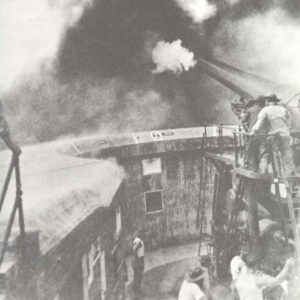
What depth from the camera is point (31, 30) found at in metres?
3.32

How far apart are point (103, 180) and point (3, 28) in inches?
79.8

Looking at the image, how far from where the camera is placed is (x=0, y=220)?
7.97 ft

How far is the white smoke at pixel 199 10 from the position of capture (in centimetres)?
417

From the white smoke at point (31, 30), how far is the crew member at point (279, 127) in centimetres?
224

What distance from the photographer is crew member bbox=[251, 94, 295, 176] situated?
3646mm

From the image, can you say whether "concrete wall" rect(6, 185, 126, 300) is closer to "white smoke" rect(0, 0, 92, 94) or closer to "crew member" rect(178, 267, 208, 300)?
"crew member" rect(178, 267, 208, 300)

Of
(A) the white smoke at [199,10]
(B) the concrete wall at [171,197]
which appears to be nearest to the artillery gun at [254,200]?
(A) the white smoke at [199,10]

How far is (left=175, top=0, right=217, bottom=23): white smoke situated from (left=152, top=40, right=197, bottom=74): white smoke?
390mm

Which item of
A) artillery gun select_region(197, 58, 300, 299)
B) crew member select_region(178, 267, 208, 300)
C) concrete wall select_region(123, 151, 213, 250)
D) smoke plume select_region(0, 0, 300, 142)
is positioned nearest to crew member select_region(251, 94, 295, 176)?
artillery gun select_region(197, 58, 300, 299)

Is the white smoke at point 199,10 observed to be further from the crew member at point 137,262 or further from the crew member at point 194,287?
the crew member at point 137,262

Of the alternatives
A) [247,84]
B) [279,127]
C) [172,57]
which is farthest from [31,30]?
[247,84]

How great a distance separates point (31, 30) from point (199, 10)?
2.20m

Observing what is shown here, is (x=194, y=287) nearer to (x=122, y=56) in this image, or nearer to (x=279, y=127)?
(x=279, y=127)

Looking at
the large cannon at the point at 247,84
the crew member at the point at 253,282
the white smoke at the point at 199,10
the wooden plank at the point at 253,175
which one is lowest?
the crew member at the point at 253,282
